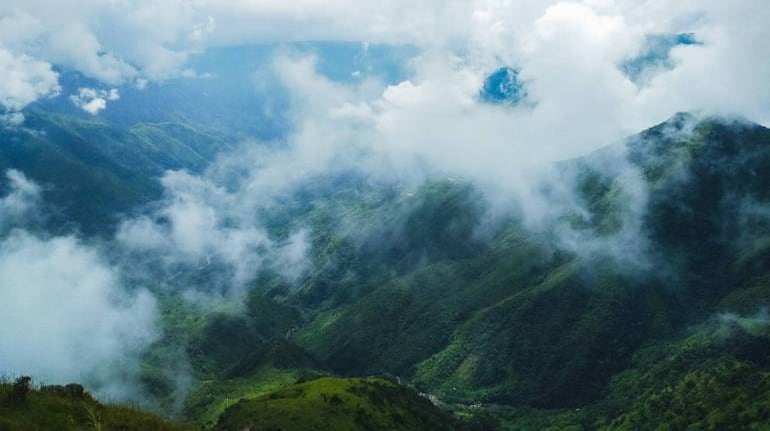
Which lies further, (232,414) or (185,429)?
(232,414)

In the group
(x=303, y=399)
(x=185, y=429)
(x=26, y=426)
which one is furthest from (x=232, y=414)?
(x=26, y=426)

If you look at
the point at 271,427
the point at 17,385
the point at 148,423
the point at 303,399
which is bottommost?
the point at 148,423

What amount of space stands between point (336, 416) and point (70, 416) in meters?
121

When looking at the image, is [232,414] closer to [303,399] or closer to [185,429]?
[303,399]

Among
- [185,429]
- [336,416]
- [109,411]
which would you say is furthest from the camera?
[336,416]

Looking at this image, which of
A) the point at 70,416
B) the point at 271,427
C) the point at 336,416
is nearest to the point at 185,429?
the point at 70,416

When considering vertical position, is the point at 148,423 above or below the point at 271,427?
below

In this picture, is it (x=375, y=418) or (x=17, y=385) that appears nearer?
(x=17, y=385)

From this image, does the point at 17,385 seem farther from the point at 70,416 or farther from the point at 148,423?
the point at 148,423

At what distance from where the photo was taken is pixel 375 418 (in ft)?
650

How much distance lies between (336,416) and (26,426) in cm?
12526

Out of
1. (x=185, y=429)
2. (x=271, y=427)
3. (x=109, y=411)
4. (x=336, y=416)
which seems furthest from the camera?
(x=336, y=416)

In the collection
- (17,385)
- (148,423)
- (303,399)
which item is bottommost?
(148,423)

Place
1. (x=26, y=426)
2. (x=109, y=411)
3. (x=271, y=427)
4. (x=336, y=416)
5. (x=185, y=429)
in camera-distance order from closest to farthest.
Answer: (x=26, y=426) → (x=109, y=411) → (x=185, y=429) → (x=271, y=427) → (x=336, y=416)
